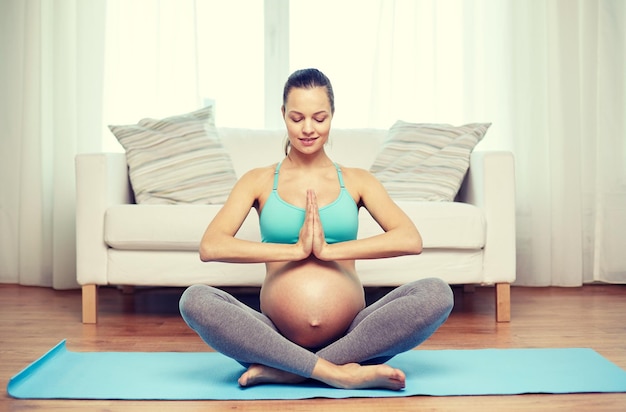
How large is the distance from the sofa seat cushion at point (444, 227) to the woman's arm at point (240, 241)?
3.31ft

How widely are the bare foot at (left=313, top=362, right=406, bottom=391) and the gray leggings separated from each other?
0.04 meters

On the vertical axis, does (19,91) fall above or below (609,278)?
above

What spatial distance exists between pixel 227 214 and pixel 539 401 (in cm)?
94

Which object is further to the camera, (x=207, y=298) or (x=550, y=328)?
(x=550, y=328)

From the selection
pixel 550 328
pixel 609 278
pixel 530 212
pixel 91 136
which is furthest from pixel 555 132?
pixel 91 136

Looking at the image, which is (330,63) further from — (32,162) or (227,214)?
(227,214)

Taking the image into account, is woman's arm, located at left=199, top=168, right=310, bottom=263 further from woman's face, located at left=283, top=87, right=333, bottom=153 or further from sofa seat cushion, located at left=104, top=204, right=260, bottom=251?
sofa seat cushion, located at left=104, top=204, right=260, bottom=251

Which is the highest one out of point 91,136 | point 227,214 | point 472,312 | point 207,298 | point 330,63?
point 330,63

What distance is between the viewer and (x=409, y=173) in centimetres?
370

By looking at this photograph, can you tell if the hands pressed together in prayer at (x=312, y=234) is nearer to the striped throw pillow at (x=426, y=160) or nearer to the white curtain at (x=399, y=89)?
the striped throw pillow at (x=426, y=160)

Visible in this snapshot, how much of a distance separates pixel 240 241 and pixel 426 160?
180 cm

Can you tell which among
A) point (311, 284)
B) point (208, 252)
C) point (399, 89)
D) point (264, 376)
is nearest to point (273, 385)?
point (264, 376)

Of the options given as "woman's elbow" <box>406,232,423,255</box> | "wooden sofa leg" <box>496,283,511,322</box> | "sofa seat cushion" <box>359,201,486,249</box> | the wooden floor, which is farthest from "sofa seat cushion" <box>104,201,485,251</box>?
"woman's elbow" <box>406,232,423,255</box>

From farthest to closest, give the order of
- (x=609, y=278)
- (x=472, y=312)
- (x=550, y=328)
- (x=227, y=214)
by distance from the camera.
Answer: (x=609, y=278) → (x=472, y=312) → (x=550, y=328) → (x=227, y=214)
